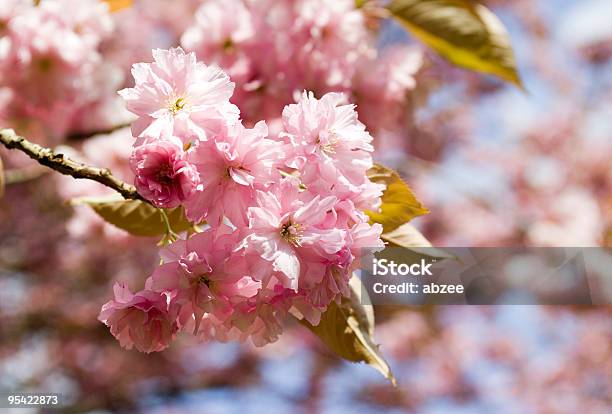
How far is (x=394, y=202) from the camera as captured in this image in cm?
64

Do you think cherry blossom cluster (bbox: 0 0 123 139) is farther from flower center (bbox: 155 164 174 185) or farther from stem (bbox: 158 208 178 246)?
flower center (bbox: 155 164 174 185)

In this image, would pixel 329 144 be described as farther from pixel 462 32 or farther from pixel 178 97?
pixel 462 32

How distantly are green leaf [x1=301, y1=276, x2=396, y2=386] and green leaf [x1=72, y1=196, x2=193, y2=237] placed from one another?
0.21 meters

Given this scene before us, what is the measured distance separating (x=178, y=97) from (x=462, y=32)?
2.41 ft

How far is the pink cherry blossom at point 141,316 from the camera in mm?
543

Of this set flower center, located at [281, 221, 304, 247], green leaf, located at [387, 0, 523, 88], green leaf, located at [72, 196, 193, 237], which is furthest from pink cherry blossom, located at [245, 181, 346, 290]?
green leaf, located at [387, 0, 523, 88]

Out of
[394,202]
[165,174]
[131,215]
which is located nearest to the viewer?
[165,174]

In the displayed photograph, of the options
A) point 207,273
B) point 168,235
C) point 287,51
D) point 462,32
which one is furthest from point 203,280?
point 462,32

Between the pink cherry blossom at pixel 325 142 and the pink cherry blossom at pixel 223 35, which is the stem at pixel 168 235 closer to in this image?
the pink cherry blossom at pixel 325 142

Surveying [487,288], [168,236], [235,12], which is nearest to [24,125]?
[235,12]

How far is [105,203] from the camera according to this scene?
816 mm

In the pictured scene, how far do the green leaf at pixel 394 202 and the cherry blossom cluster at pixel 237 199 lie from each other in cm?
8

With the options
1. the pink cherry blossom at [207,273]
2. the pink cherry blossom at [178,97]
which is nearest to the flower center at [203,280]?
the pink cherry blossom at [207,273]

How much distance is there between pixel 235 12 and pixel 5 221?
278 cm
